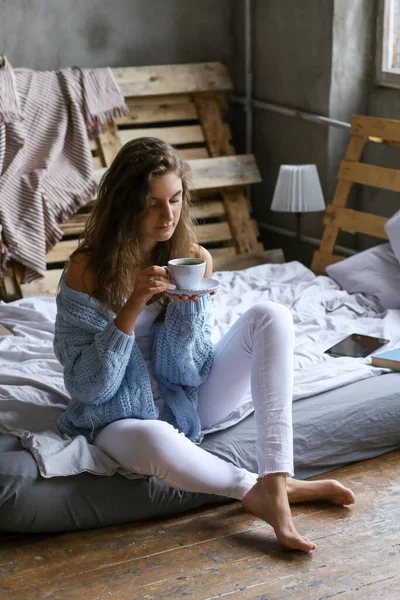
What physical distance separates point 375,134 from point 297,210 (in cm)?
47

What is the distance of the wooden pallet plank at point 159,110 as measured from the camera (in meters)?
4.36

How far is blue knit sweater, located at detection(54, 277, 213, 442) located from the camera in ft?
6.88

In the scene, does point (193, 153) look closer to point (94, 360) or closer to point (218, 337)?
point (218, 337)

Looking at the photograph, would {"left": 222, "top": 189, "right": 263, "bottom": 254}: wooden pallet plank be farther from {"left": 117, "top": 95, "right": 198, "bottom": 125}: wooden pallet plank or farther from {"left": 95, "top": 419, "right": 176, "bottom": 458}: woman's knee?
{"left": 95, "top": 419, "right": 176, "bottom": 458}: woman's knee

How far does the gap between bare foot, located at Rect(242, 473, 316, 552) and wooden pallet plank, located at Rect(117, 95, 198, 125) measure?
2.61 m

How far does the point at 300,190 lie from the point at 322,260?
335 millimetres

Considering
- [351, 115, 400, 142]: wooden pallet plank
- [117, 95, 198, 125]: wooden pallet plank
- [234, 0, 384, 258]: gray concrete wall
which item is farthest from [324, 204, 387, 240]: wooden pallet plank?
[117, 95, 198, 125]: wooden pallet plank

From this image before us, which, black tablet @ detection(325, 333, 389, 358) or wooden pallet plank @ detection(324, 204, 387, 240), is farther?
wooden pallet plank @ detection(324, 204, 387, 240)

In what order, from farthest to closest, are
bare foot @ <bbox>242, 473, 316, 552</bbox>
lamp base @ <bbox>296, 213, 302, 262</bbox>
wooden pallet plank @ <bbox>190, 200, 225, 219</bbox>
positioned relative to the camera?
wooden pallet plank @ <bbox>190, 200, 225, 219</bbox>, lamp base @ <bbox>296, 213, 302, 262</bbox>, bare foot @ <bbox>242, 473, 316, 552</bbox>

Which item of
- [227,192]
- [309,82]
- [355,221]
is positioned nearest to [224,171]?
[227,192]

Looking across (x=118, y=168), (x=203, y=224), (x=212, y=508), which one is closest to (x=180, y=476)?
(x=212, y=508)

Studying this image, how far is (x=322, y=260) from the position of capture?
399cm

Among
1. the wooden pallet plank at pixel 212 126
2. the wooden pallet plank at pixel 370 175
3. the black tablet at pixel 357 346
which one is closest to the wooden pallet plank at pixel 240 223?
the wooden pallet plank at pixel 212 126

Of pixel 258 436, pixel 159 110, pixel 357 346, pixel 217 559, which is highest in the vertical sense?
pixel 159 110
